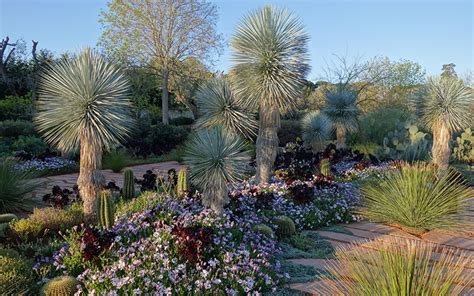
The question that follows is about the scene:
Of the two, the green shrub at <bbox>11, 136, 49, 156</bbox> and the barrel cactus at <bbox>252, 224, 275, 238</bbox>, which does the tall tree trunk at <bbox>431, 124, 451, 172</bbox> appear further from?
the green shrub at <bbox>11, 136, 49, 156</bbox>

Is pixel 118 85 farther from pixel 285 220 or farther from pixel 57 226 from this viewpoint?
pixel 285 220

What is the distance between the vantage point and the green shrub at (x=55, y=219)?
17.3 feet

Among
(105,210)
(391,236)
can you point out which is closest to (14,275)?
(105,210)

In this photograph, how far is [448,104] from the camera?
9.91 meters

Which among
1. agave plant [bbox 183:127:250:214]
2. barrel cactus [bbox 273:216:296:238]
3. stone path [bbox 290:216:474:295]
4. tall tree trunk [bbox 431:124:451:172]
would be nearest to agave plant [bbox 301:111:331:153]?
tall tree trunk [bbox 431:124:451:172]

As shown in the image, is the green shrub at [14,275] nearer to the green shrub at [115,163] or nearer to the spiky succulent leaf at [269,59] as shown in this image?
the spiky succulent leaf at [269,59]

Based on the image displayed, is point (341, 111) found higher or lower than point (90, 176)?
higher

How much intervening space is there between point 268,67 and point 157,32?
52.1 feet

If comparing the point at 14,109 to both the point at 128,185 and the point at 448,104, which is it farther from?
the point at 448,104

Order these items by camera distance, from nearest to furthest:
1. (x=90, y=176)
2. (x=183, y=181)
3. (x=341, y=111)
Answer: (x=90, y=176), (x=183, y=181), (x=341, y=111)

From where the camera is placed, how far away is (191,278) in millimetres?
3557

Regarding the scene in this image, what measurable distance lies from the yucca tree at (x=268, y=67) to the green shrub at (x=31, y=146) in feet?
26.2

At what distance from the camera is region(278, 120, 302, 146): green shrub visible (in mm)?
18469

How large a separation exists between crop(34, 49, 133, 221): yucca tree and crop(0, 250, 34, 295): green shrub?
1.78m
